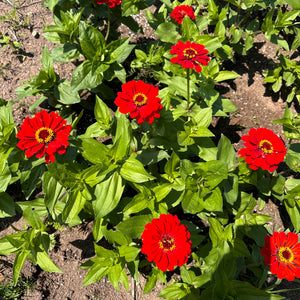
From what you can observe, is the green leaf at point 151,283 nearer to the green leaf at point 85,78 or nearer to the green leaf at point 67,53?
the green leaf at point 85,78

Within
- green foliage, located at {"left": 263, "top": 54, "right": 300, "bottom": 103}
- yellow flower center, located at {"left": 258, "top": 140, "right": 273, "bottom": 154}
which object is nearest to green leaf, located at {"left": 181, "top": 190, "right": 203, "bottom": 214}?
yellow flower center, located at {"left": 258, "top": 140, "right": 273, "bottom": 154}

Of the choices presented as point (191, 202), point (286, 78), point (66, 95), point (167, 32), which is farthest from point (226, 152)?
point (66, 95)

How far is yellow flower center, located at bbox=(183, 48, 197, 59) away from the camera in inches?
76.2

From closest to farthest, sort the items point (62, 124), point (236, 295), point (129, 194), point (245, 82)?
point (236, 295), point (62, 124), point (129, 194), point (245, 82)

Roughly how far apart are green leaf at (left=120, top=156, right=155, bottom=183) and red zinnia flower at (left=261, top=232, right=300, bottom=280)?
0.99m

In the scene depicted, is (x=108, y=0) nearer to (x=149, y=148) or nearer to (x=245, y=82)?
(x=149, y=148)

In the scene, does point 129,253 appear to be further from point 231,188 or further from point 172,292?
point 231,188

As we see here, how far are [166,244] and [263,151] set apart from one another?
0.90m

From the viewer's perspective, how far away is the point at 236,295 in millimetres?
1625

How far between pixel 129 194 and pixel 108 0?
1789 millimetres

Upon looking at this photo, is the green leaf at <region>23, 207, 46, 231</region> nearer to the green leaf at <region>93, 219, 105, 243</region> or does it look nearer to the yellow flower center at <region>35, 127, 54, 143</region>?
the green leaf at <region>93, 219, 105, 243</region>

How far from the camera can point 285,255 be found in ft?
6.30

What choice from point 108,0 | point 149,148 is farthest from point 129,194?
point 108,0

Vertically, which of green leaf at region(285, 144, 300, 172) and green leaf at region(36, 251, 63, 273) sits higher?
green leaf at region(285, 144, 300, 172)
